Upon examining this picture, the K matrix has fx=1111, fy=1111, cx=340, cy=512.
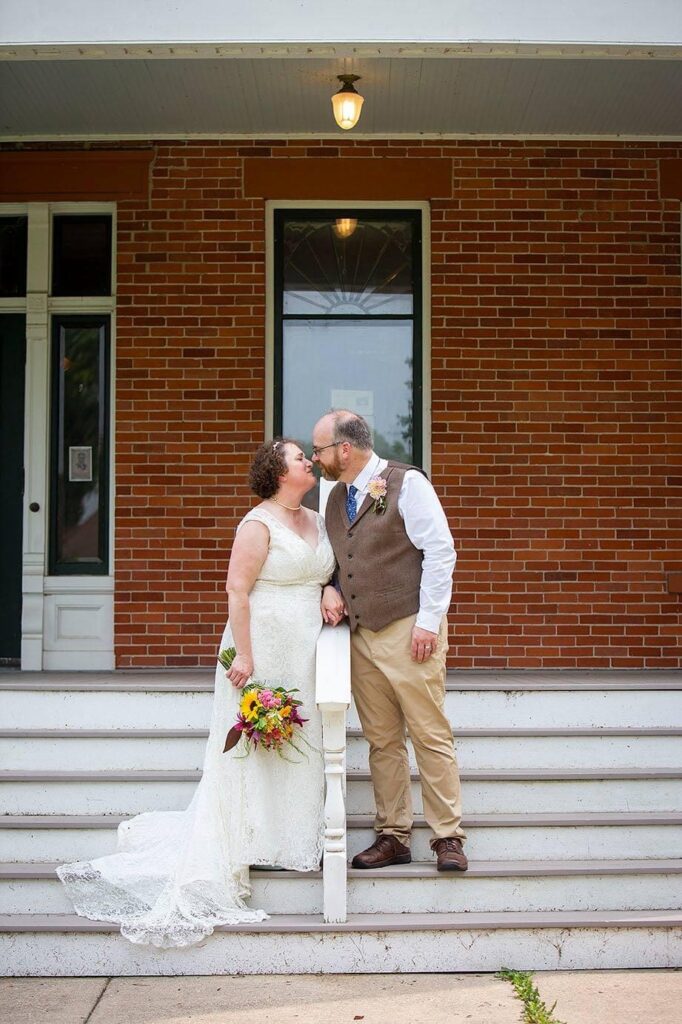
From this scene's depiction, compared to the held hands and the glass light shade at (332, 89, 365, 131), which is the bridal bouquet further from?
the glass light shade at (332, 89, 365, 131)

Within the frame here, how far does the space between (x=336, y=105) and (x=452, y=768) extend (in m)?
3.75

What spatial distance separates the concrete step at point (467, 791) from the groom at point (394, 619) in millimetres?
338

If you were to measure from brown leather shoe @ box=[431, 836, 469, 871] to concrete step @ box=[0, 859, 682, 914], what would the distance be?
0.04 meters

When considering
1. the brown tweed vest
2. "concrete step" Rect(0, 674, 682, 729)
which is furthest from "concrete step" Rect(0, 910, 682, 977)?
the brown tweed vest

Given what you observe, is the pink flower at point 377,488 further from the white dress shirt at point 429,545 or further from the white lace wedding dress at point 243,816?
the white lace wedding dress at point 243,816

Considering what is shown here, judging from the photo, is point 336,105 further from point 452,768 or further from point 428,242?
point 452,768

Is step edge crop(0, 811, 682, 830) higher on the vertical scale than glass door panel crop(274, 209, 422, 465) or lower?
lower

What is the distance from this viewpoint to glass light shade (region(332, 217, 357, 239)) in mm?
7449

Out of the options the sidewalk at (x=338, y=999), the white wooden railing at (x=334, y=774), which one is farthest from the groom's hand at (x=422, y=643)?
the sidewalk at (x=338, y=999)

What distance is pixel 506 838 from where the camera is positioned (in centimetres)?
495

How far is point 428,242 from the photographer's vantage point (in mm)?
7344

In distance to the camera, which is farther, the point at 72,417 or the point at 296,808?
the point at 72,417

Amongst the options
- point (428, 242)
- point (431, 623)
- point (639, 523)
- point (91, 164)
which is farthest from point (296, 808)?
point (91, 164)

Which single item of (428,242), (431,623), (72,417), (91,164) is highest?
(91,164)
